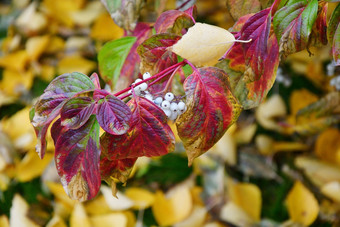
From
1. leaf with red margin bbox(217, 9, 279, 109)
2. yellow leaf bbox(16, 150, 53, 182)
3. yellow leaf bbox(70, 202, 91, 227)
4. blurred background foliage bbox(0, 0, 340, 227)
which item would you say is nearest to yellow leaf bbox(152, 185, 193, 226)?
blurred background foliage bbox(0, 0, 340, 227)

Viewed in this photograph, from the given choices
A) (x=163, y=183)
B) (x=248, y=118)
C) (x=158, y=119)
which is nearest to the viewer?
(x=158, y=119)

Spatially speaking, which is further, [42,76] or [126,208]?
[42,76]

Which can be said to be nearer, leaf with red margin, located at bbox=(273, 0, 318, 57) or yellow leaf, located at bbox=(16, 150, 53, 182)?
leaf with red margin, located at bbox=(273, 0, 318, 57)

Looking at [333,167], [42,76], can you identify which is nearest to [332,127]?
[333,167]

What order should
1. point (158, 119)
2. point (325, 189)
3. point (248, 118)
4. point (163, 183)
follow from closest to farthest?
1. point (158, 119)
2. point (325, 189)
3. point (163, 183)
4. point (248, 118)

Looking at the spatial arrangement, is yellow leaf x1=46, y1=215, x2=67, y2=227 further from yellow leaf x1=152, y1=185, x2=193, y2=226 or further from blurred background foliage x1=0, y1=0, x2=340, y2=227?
yellow leaf x1=152, y1=185, x2=193, y2=226

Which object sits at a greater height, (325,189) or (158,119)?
(158,119)

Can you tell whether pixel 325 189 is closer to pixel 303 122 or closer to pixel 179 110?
pixel 303 122
